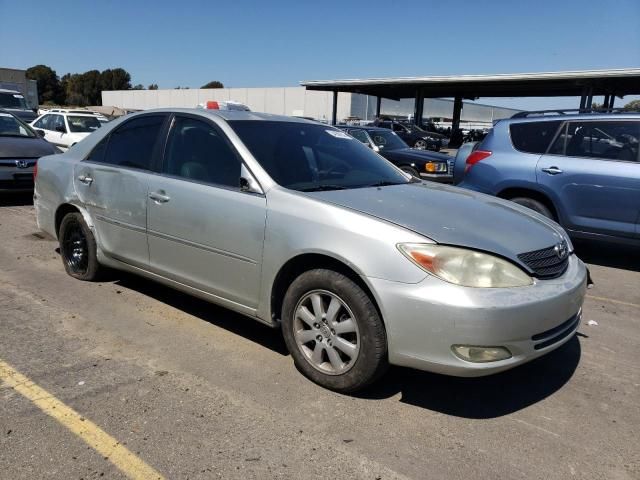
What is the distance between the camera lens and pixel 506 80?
30562mm

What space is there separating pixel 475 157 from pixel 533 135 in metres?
0.74

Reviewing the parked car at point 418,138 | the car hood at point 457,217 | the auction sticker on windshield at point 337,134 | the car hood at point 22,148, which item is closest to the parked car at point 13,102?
the car hood at point 22,148

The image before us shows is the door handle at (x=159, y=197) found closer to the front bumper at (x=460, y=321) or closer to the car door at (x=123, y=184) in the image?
the car door at (x=123, y=184)

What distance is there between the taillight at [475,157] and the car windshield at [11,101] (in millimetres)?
18901

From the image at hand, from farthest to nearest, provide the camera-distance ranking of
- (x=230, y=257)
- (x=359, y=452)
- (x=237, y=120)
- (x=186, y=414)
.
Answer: (x=237, y=120) → (x=230, y=257) → (x=186, y=414) → (x=359, y=452)

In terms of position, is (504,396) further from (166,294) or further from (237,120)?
(166,294)

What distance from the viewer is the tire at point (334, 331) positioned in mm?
2914

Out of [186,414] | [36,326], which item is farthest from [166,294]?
[186,414]

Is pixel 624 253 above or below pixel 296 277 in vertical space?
below

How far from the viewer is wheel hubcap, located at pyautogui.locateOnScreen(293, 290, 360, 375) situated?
303 cm

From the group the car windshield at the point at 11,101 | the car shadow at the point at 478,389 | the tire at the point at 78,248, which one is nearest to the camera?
the car shadow at the point at 478,389

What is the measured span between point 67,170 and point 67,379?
2.41 meters

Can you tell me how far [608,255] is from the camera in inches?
278

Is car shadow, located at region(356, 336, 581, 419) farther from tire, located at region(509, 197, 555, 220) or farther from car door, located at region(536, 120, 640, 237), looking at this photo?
tire, located at region(509, 197, 555, 220)
